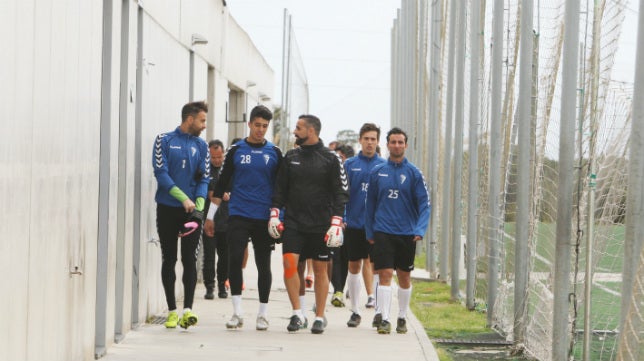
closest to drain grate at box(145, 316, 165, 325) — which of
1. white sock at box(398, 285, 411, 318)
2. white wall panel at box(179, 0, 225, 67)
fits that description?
white sock at box(398, 285, 411, 318)

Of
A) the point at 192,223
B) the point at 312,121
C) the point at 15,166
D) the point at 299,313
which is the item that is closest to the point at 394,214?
the point at 312,121

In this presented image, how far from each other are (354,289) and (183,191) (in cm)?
231

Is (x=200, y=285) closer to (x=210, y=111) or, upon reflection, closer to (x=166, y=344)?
(x=210, y=111)

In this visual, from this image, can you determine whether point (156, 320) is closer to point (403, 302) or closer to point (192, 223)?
point (192, 223)

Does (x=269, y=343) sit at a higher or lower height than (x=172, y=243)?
lower

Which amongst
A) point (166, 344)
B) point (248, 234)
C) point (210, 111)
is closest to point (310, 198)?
→ point (248, 234)

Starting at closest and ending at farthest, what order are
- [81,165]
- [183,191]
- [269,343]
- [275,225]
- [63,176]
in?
[63,176] < [81,165] < [269,343] < [275,225] < [183,191]

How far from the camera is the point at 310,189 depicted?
11953 millimetres

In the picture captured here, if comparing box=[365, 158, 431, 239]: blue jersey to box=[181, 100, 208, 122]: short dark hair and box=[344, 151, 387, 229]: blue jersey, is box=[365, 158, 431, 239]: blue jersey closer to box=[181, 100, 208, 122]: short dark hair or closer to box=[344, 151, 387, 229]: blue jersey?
box=[344, 151, 387, 229]: blue jersey

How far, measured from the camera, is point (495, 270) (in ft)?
45.6

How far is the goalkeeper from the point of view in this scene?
39.1 ft

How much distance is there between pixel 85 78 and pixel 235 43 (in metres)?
13.9

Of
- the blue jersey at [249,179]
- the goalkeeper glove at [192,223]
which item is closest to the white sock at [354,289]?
the blue jersey at [249,179]

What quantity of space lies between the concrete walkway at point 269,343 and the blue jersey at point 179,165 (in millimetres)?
1188
